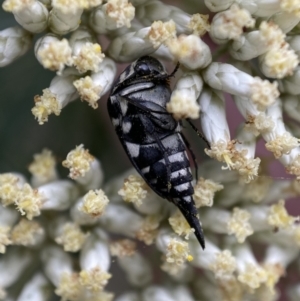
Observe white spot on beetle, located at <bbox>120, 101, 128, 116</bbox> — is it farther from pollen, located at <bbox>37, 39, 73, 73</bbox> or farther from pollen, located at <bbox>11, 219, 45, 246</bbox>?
pollen, located at <bbox>11, 219, 45, 246</bbox>

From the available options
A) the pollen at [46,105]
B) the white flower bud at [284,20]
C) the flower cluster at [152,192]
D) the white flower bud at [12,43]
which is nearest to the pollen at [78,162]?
the flower cluster at [152,192]

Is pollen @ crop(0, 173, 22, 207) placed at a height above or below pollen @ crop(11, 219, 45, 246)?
above

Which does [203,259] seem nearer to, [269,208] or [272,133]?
[269,208]

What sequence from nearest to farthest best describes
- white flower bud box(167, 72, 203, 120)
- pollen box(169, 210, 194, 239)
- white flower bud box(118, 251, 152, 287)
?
white flower bud box(167, 72, 203, 120) < pollen box(169, 210, 194, 239) < white flower bud box(118, 251, 152, 287)

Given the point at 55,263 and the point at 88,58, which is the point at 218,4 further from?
the point at 55,263

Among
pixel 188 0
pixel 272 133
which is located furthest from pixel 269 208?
pixel 188 0

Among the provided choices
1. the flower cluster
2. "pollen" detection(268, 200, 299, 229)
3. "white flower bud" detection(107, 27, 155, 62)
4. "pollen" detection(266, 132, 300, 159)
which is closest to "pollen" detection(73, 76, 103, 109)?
the flower cluster
